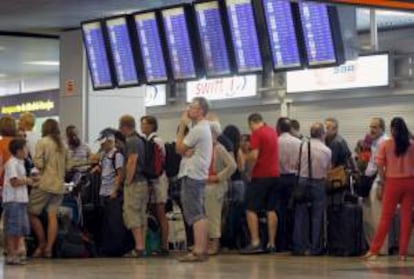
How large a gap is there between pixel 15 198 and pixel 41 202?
1.01 m

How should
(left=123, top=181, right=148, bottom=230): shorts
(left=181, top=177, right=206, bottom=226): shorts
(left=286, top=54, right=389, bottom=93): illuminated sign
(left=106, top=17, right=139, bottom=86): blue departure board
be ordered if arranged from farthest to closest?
1. (left=286, top=54, right=389, bottom=93): illuminated sign
2. (left=106, top=17, right=139, bottom=86): blue departure board
3. (left=123, top=181, right=148, bottom=230): shorts
4. (left=181, top=177, right=206, bottom=226): shorts

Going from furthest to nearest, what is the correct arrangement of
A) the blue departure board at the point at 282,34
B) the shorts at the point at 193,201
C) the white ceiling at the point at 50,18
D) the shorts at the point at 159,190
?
the white ceiling at the point at 50,18
the shorts at the point at 159,190
the blue departure board at the point at 282,34
the shorts at the point at 193,201

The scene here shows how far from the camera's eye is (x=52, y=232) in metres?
11.9

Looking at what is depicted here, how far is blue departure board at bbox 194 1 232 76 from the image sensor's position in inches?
505

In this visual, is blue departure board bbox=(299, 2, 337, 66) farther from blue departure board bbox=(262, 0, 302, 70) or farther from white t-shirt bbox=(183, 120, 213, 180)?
white t-shirt bbox=(183, 120, 213, 180)

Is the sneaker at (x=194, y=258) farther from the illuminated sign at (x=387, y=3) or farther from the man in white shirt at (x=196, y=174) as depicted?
the illuminated sign at (x=387, y=3)

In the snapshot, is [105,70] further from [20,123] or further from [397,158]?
[397,158]

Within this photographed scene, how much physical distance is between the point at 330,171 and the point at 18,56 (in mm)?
9770

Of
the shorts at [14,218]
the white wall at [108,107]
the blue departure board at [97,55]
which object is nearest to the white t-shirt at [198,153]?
the shorts at [14,218]

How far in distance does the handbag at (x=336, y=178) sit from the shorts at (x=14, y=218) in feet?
13.0

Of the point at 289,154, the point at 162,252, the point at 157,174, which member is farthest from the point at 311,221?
the point at 157,174

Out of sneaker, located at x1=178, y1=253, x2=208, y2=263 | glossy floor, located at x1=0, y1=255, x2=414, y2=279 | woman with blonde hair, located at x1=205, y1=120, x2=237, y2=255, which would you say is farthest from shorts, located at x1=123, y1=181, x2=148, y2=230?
sneaker, located at x1=178, y1=253, x2=208, y2=263

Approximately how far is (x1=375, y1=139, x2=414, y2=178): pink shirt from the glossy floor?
1.03 meters

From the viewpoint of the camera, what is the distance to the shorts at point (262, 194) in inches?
500
